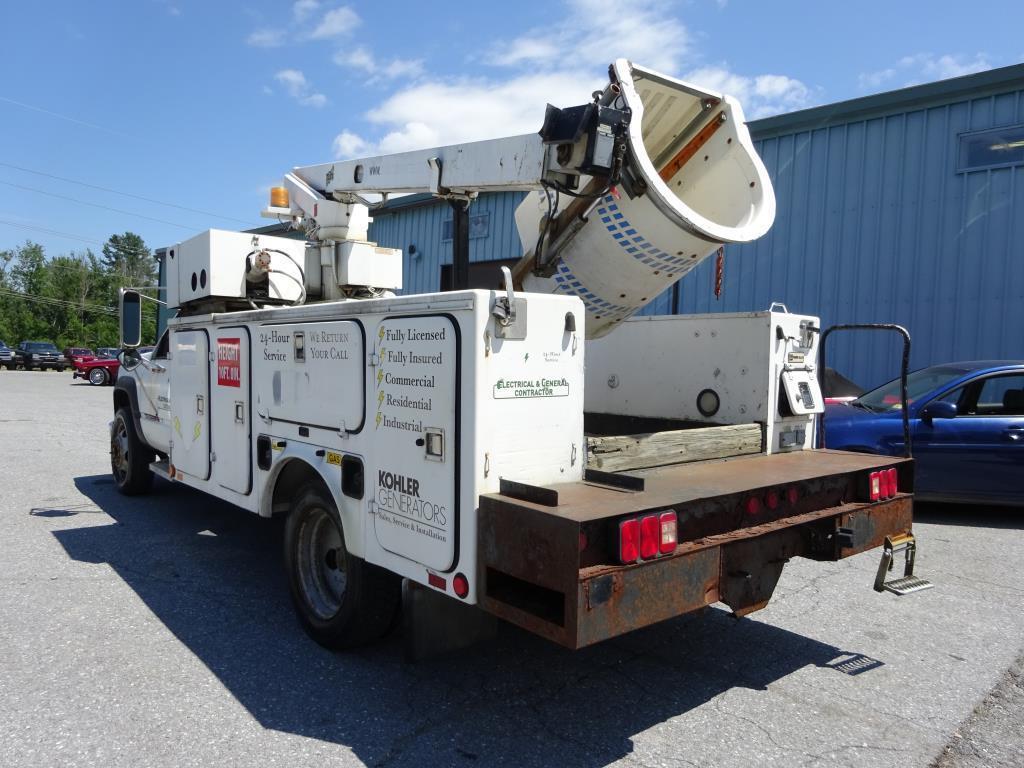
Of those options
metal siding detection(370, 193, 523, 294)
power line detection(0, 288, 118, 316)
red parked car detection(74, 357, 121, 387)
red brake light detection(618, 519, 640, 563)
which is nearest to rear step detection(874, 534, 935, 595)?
red brake light detection(618, 519, 640, 563)

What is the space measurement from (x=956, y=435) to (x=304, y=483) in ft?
20.2

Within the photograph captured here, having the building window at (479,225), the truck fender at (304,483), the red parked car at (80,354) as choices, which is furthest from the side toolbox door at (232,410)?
the red parked car at (80,354)

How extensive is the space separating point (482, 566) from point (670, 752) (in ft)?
3.64

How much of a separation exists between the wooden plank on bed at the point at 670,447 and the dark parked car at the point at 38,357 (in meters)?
42.1

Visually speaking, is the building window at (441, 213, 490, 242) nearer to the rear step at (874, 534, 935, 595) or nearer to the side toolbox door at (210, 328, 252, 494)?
the side toolbox door at (210, 328, 252, 494)

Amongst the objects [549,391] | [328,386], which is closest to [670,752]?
[549,391]

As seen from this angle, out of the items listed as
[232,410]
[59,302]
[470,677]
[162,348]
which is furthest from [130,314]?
[59,302]

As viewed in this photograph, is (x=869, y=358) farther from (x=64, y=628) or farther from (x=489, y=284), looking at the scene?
(x=64, y=628)

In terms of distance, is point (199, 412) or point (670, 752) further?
point (199, 412)

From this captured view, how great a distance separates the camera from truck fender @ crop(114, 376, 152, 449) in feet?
23.5

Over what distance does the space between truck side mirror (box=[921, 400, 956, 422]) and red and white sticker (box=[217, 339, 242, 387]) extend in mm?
6264

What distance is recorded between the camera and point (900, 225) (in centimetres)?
1138

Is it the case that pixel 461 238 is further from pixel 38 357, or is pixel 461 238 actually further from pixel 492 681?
pixel 38 357

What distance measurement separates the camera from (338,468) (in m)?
3.85
